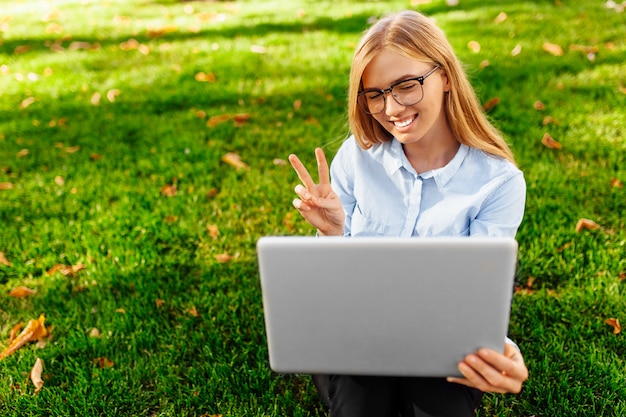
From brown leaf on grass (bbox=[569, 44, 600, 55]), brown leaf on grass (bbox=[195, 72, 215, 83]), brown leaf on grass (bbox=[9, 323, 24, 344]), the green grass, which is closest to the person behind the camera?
the green grass

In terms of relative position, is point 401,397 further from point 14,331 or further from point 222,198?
point 222,198

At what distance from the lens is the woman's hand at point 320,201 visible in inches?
67.5

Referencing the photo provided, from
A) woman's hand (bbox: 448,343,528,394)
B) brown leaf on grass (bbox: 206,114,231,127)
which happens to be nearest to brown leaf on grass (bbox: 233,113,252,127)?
brown leaf on grass (bbox: 206,114,231,127)

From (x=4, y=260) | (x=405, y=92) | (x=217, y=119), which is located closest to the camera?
(x=405, y=92)

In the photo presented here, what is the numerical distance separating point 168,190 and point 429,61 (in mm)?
2143

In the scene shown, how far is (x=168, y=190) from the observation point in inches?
135

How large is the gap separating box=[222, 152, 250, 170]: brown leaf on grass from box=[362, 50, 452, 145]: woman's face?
1.90 metres

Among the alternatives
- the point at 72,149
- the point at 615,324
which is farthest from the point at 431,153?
the point at 72,149

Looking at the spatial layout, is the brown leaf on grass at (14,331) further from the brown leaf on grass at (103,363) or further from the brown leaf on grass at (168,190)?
the brown leaf on grass at (168,190)

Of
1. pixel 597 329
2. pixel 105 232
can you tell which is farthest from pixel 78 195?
pixel 597 329

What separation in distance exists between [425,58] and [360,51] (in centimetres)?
19

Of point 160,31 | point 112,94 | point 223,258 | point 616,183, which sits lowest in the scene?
point 223,258

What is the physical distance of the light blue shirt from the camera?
1.73m

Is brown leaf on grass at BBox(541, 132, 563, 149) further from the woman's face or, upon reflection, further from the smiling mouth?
the smiling mouth
